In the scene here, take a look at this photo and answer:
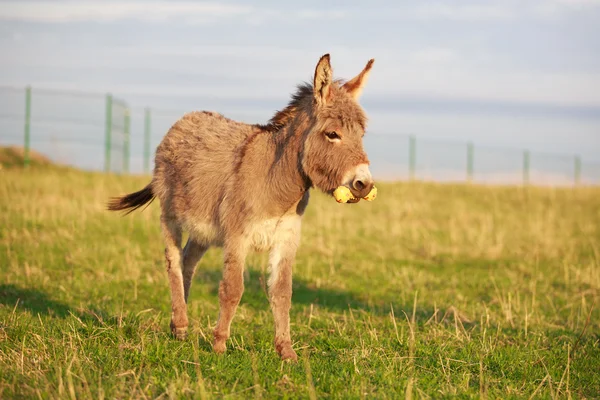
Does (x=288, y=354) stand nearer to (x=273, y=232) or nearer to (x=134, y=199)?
(x=273, y=232)

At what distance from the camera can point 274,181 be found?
6430mm

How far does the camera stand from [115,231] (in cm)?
1416

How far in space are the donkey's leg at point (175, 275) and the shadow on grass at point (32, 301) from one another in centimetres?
157

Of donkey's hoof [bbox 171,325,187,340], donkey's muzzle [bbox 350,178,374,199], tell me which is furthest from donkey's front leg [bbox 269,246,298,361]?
donkey's hoof [bbox 171,325,187,340]

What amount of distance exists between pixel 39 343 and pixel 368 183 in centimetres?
323

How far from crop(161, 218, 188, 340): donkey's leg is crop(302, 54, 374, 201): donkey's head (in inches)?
85.9

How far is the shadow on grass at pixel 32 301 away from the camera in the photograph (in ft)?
27.8

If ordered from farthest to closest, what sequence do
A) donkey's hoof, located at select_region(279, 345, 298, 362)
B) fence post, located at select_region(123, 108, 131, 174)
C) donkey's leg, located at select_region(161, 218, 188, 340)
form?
fence post, located at select_region(123, 108, 131, 174)
donkey's leg, located at select_region(161, 218, 188, 340)
donkey's hoof, located at select_region(279, 345, 298, 362)

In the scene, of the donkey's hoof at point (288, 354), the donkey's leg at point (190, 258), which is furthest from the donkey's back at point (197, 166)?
the donkey's hoof at point (288, 354)

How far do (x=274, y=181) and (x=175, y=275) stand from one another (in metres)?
1.95

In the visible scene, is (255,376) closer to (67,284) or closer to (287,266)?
(287,266)

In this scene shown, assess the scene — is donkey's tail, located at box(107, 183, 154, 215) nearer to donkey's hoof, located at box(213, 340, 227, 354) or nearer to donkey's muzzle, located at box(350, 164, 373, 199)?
donkey's hoof, located at box(213, 340, 227, 354)

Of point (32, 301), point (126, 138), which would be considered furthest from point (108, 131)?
point (32, 301)

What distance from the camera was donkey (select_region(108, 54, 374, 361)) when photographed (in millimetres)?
6051
